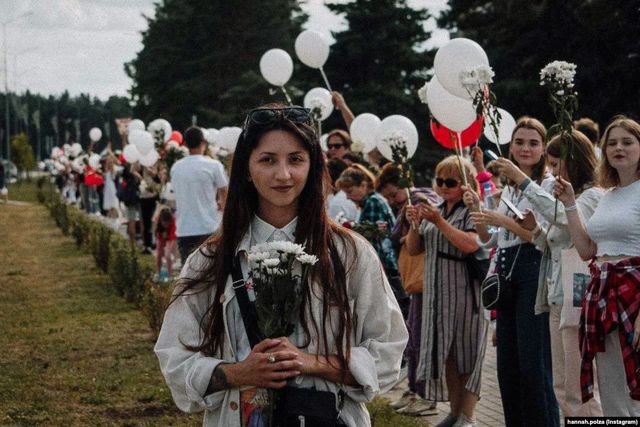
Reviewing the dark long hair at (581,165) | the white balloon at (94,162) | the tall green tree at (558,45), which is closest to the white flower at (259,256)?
the dark long hair at (581,165)

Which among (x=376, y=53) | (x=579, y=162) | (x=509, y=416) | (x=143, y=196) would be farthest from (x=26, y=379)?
(x=376, y=53)

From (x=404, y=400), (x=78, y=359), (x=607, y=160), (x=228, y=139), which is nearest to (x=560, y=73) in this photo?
(x=607, y=160)

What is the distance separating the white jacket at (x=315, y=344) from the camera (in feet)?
9.69

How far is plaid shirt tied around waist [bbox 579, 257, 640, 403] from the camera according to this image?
4.89 m

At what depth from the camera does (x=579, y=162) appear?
566 centimetres

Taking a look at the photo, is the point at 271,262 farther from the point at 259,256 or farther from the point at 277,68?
the point at 277,68

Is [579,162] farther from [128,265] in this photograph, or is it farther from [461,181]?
[128,265]

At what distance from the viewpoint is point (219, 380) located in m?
2.93

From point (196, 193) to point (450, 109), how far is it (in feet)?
15.1

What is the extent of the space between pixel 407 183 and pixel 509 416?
2022 millimetres

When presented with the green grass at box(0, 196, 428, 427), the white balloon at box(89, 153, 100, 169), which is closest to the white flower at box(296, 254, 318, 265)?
the green grass at box(0, 196, 428, 427)

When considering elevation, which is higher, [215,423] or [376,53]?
[376,53]

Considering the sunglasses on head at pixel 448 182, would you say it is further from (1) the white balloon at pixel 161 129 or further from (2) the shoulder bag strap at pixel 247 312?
(1) the white balloon at pixel 161 129

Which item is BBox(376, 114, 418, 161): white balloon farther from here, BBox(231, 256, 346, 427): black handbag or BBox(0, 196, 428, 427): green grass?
BBox(231, 256, 346, 427): black handbag
